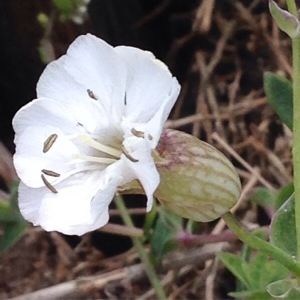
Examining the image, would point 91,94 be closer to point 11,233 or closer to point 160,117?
point 160,117

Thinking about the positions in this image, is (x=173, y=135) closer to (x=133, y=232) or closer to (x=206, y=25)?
(x=133, y=232)

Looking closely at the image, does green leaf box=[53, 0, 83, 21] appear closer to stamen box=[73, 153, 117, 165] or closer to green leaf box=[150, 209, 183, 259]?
green leaf box=[150, 209, 183, 259]

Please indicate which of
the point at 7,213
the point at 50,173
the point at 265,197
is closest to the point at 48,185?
the point at 50,173

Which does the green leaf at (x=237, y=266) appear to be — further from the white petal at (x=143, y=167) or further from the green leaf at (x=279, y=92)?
the white petal at (x=143, y=167)

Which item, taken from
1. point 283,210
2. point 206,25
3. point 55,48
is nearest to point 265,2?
point 206,25

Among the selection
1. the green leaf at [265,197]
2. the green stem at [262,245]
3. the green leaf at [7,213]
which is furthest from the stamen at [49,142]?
the green leaf at [265,197]

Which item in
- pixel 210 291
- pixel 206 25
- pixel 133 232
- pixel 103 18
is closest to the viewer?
pixel 133 232

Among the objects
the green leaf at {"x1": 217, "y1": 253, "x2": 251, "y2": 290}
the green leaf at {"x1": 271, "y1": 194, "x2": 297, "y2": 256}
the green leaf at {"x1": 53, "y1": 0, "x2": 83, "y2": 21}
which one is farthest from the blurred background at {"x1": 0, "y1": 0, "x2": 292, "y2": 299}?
the green leaf at {"x1": 271, "y1": 194, "x2": 297, "y2": 256}

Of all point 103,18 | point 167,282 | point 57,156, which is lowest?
point 167,282
